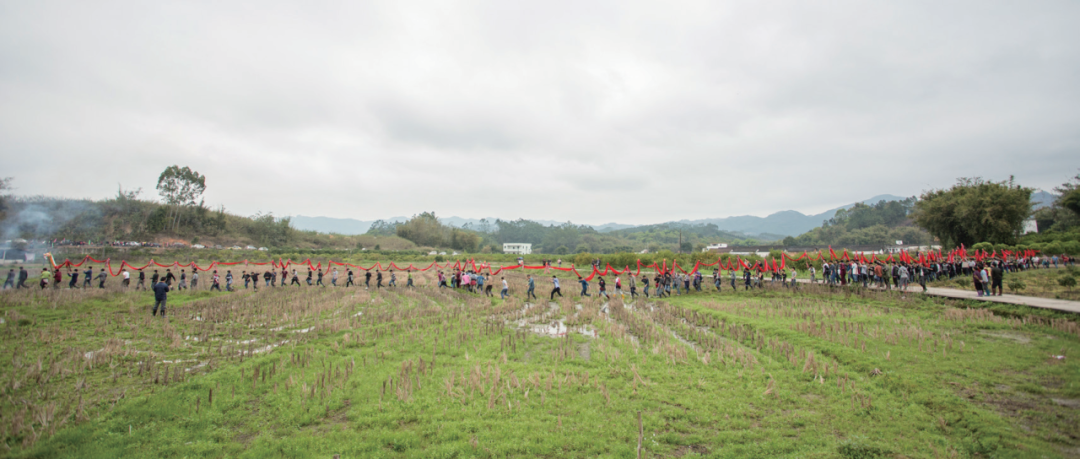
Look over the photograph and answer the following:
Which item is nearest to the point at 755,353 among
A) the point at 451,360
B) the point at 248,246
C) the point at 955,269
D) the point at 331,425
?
the point at 451,360

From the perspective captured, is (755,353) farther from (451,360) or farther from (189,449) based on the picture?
(189,449)

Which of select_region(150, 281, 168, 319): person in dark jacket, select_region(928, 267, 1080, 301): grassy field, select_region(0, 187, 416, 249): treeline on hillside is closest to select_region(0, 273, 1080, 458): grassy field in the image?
select_region(150, 281, 168, 319): person in dark jacket

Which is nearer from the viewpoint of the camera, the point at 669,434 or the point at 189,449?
the point at 189,449

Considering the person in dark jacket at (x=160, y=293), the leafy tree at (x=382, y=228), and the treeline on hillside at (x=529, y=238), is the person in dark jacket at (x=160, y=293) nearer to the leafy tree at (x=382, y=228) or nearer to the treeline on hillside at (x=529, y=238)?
the treeline on hillside at (x=529, y=238)

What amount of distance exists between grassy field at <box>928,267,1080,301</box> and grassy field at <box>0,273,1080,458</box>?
697 centimetres

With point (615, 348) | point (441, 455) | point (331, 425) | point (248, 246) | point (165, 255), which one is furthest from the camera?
point (248, 246)

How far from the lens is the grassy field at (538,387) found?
22.8 ft

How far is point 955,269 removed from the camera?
2916 cm

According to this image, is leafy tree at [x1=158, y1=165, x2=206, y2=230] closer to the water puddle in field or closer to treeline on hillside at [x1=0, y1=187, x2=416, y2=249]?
treeline on hillside at [x1=0, y1=187, x2=416, y2=249]

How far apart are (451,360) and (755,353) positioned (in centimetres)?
943

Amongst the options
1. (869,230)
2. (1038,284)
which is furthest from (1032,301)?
(869,230)

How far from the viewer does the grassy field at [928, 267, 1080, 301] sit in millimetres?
20089

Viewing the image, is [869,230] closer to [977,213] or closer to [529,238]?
[977,213]

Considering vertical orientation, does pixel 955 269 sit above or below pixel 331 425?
above
